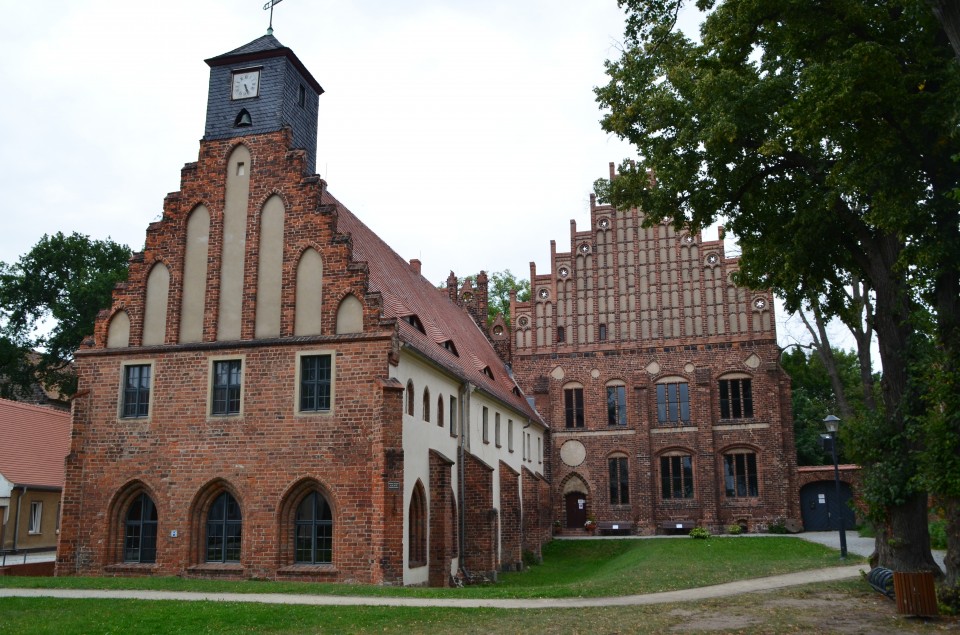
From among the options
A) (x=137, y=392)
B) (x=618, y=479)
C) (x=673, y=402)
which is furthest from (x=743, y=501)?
(x=137, y=392)

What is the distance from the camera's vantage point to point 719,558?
85.0 feet

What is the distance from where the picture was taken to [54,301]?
144 feet

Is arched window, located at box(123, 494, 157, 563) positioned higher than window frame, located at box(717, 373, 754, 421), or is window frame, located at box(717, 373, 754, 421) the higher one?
window frame, located at box(717, 373, 754, 421)

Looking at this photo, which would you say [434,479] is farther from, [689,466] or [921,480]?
[689,466]

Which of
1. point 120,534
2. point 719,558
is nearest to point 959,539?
point 719,558

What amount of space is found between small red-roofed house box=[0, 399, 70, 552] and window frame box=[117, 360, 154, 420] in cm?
1162

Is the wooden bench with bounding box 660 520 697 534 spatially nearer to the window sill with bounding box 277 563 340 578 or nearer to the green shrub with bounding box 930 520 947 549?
the green shrub with bounding box 930 520 947 549

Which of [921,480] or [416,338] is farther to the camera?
[416,338]

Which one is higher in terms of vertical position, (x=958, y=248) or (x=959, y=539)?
(x=958, y=248)

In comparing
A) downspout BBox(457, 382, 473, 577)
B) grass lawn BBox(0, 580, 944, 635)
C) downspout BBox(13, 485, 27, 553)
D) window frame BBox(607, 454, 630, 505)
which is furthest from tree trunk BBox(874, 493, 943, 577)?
downspout BBox(13, 485, 27, 553)

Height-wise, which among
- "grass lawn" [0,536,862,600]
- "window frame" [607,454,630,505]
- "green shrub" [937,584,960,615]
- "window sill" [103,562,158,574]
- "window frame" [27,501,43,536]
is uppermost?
"window frame" [607,454,630,505]

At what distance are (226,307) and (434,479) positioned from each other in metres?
7.46

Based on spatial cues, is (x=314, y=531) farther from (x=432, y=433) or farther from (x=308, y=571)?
(x=432, y=433)

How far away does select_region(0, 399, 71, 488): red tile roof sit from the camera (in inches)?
1278
